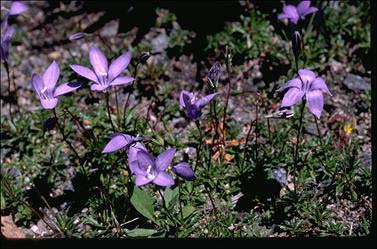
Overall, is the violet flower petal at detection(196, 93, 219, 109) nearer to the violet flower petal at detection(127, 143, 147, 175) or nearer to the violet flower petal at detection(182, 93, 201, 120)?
the violet flower petal at detection(182, 93, 201, 120)

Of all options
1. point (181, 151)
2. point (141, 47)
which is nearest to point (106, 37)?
point (141, 47)

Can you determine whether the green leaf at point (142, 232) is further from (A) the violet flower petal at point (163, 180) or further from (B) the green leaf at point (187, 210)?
(A) the violet flower petal at point (163, 180)

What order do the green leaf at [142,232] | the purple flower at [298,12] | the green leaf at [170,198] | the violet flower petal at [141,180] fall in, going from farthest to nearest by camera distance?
1. the purple flower at [298,12]
2. the green leaf at [170,198]
3. the green leaf at [142,232]
4. the violet flower petal at [141,180]

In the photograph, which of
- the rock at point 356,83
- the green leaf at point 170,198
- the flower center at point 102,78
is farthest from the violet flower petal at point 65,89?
the rock at point 356,83

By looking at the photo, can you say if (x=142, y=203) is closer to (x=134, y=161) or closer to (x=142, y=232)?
(x=142, y=232)

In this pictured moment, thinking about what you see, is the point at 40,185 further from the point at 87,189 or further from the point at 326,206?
the point at 326,206
